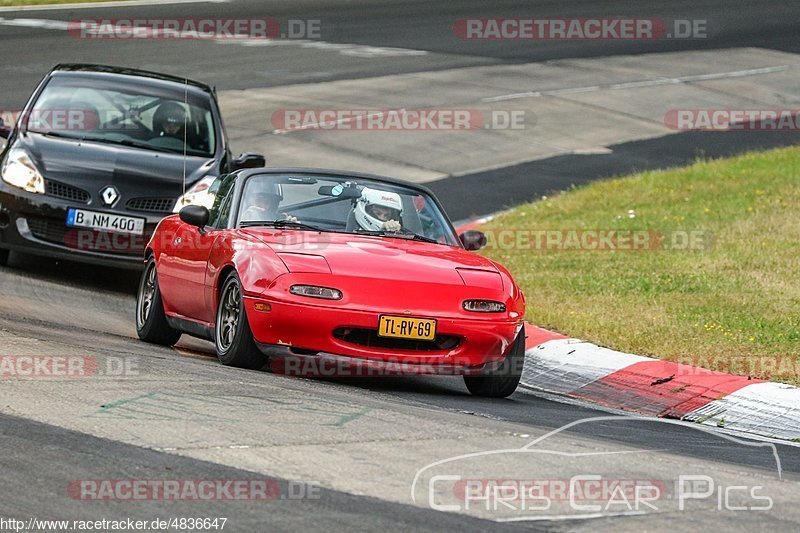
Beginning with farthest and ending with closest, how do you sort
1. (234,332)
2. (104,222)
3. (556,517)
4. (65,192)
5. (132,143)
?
(132,143), (65,192), (104,222), (234,332), (556,517)

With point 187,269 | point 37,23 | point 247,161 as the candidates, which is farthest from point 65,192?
point 37,23

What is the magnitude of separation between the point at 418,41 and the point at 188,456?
997 inches

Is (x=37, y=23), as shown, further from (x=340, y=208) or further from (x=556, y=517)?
(x=556, y=517)

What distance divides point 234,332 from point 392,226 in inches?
55.0

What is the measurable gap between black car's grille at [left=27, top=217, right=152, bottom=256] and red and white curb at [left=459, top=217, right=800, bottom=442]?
371cm

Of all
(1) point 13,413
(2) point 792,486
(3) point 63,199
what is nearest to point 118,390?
(1) point 13,413

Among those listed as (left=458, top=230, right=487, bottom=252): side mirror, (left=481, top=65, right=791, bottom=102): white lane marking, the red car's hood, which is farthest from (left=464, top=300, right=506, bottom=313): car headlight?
(left=481, top=65, right=791, bottom=102): white lane marking

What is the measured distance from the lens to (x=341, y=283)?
8.69m

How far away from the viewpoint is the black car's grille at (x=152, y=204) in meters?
12.9

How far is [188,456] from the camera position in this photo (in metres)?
6.19

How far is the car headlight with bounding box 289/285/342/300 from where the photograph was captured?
28.4ft

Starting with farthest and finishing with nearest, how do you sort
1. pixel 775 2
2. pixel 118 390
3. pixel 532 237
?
pixel 775 2, pixel 532 237, pixel 118 390

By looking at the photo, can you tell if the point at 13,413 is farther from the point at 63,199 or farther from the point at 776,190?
the point at 776,190

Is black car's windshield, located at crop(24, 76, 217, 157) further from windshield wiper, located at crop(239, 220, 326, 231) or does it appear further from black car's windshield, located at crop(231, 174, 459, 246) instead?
windshield wiper, located at crop(239, 220, 326, 231)
